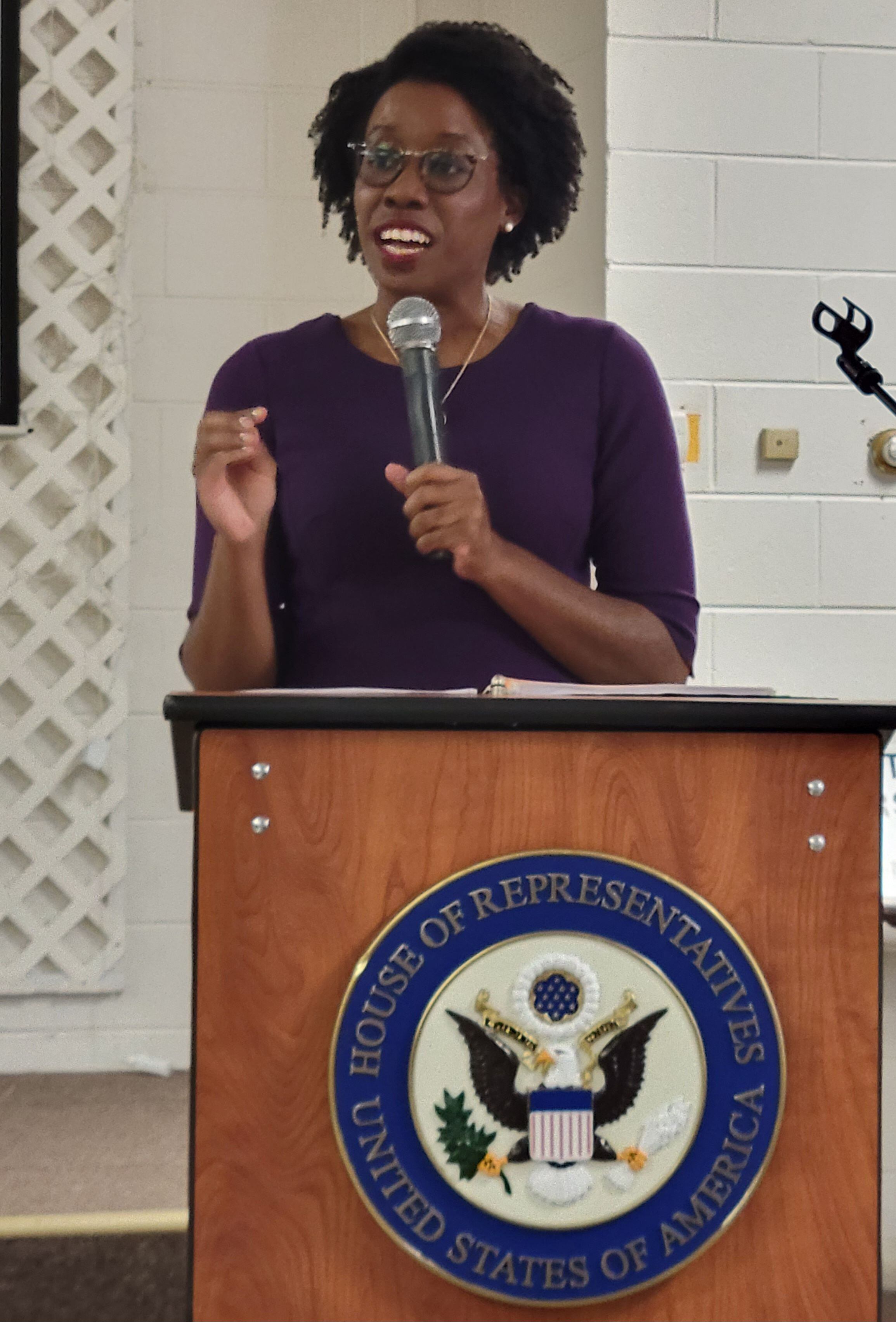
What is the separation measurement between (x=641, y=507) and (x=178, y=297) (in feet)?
4.00

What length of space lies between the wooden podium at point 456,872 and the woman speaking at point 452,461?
672 mm

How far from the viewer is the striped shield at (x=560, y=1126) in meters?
0.87

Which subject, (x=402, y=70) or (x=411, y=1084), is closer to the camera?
(x=411, y=1084)

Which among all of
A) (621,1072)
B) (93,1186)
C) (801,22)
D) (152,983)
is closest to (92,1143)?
(93,1186)

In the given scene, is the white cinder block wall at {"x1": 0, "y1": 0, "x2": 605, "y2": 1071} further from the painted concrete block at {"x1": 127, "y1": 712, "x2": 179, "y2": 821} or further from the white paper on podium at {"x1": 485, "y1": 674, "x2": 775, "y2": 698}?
the white paper on podium at {"x1": 485, "y1": 674, "x2": 775, "y2": 698}

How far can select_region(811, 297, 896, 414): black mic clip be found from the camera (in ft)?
6.23

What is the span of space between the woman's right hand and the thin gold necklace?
7.6 inches

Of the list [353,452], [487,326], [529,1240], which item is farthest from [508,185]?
[529,1240]

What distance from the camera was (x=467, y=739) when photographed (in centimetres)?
92

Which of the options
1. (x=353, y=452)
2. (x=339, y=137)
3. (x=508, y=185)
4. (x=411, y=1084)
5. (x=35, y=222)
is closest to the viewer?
(x=411, y=1084)

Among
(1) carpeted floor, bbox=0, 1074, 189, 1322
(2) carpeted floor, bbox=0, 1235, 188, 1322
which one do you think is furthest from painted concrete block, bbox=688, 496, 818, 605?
(2) carpeted floor, bbox=0, 1235, 188, 1322

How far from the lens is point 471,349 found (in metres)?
1.81

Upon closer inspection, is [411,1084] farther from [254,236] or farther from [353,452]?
[254,236]

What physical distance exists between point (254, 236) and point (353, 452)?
3.40ft
